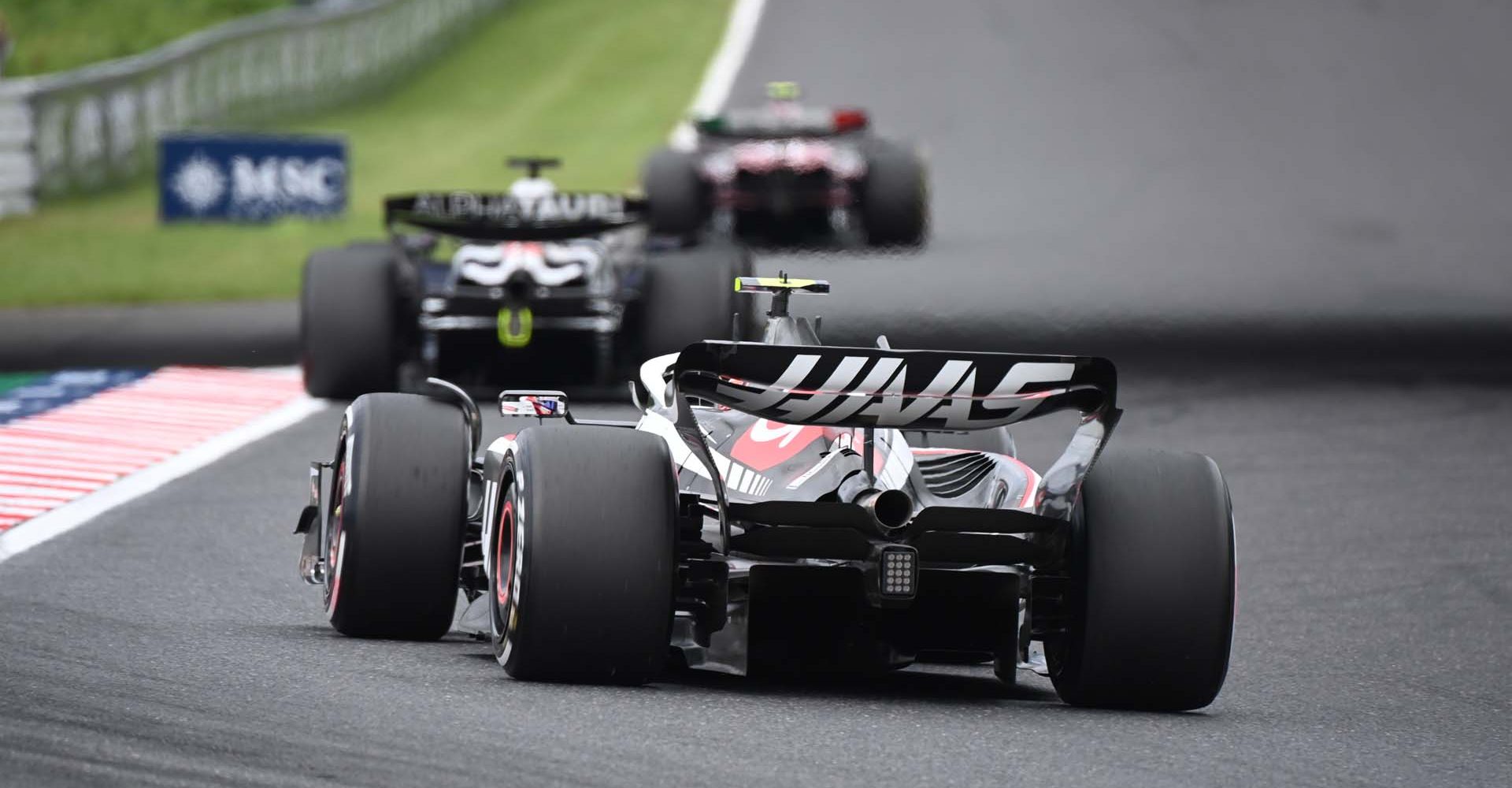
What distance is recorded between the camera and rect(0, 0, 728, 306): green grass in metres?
21.5

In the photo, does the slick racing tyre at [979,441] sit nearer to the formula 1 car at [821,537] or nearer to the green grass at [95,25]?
the formula 1 car at [821,537]

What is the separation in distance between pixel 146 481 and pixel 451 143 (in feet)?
70.7

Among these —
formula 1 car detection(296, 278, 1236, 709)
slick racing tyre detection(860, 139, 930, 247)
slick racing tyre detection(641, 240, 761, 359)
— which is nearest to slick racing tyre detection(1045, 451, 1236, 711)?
formula 1 car detection(296, 278, 1236, 709)

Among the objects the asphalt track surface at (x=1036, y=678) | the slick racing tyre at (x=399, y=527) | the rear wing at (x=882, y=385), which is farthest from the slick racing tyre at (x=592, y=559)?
the slick racing tyre at (x=399, y=527)

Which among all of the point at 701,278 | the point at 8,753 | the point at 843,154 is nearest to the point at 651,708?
the point at 8,753

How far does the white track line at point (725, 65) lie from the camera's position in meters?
32.4

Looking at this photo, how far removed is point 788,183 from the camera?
23.1 m

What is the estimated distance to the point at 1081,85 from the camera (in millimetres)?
35938

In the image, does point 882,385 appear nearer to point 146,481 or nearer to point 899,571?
point 899,571

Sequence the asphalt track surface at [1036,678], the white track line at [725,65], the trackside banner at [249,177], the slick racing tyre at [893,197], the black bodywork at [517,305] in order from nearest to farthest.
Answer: the asphalt track surface at [1036,678], the black bodywork at [517,305], the slick racing tyre at [893,197], the trackside banner at [249,177], the white track line at [725,65]

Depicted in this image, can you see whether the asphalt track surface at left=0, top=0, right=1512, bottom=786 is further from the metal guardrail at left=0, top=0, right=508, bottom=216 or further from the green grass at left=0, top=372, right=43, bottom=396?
the metal guardrail at left=0, top=0, right=508, bottom=216

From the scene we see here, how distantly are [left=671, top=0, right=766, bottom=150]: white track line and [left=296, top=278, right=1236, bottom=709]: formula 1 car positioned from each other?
71.6 feet

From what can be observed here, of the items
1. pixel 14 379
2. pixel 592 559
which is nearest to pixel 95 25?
pixel 14 379

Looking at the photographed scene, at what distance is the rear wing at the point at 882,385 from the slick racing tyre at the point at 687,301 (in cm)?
813
